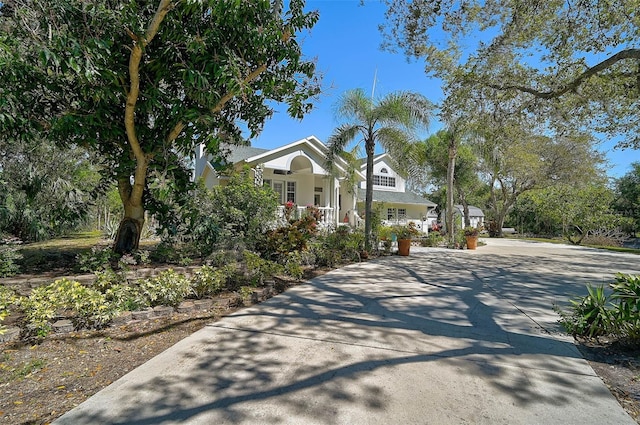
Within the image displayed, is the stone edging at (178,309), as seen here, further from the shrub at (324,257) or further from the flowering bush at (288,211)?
the flowering bush at (288,211)

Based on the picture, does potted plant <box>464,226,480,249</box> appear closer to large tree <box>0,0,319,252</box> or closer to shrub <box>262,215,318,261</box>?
shrub <box>262,215,318,261</box>

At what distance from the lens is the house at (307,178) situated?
51.4 feet

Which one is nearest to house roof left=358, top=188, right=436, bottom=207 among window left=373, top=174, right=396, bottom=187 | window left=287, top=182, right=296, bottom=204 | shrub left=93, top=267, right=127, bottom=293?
window left=373, top=174, right=396, bottom=187

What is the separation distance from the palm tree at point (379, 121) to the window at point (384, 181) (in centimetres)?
1389

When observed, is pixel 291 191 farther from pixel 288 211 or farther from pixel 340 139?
pixel 340 139

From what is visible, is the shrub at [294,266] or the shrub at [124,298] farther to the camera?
the shrub at [294,266]

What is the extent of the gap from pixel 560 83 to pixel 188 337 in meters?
12.2

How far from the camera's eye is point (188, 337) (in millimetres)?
4086

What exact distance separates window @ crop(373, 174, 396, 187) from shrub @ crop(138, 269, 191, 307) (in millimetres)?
22461

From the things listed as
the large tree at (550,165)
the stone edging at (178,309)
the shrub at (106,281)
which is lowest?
the stone edging at (178,309)

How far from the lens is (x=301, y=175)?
63.6 ft

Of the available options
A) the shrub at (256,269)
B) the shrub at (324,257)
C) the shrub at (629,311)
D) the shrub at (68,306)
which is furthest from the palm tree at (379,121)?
the shrub at (68,306)

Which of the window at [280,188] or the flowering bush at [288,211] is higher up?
the window at [280,188]

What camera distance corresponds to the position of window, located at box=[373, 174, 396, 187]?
26.5 metres
